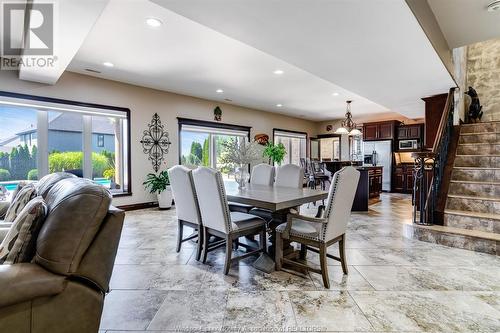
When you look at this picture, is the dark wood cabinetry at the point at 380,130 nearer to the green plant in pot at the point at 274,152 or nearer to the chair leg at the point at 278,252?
the green plant in pot at the point at 274,152

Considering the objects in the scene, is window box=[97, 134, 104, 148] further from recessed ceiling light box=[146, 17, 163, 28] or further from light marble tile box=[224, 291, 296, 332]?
light marble tile box=[224, 291, 296, 332]

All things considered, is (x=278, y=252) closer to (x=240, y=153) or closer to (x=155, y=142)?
(x=240, y=153)

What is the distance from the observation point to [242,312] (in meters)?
1.85

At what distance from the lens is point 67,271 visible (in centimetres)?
123

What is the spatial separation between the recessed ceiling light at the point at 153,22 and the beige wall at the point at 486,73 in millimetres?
6852

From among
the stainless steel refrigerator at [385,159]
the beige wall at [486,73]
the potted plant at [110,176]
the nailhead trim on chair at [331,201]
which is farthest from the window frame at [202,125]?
the beige wall at [486,73]

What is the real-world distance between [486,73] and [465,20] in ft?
12.2

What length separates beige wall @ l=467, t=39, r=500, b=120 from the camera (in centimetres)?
552

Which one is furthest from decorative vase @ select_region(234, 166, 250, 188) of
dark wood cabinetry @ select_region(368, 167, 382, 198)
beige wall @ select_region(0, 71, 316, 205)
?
dark wood cabinetry @ select_region(368, 167, 382, 198)

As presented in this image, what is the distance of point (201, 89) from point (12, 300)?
5.04 metres

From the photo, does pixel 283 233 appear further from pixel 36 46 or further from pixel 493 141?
pixel 493 141

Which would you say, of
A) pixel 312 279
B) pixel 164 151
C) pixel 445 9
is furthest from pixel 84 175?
pixel 445 9

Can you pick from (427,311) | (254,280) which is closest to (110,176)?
(254,280)

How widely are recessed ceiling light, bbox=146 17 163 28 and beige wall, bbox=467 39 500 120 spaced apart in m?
6.85
